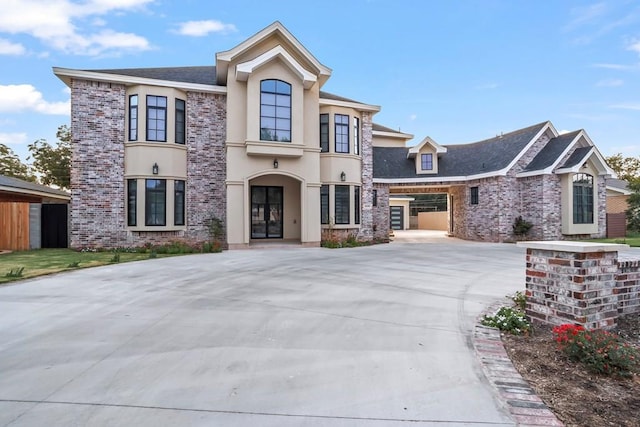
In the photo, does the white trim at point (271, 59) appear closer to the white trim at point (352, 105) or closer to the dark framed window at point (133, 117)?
the white trim at point (352, 105)

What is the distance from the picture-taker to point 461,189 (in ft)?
71.1

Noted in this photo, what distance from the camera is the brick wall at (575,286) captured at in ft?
13.4

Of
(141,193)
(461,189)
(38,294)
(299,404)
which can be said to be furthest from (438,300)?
(461,189)

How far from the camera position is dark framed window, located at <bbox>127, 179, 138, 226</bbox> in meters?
13.6

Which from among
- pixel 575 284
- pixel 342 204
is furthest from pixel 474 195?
pixel 575 284

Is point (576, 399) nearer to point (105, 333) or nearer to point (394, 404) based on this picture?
point (394, 404)

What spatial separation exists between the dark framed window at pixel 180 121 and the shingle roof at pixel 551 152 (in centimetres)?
1785

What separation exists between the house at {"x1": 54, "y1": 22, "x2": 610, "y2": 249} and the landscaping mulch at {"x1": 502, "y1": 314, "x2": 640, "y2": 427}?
11625 millimetres

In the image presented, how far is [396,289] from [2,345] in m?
5.96

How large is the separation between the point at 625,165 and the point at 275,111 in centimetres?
4257

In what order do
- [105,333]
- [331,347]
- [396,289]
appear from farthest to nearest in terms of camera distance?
1. [396,289]
2. [105,333]
3. [331,347]

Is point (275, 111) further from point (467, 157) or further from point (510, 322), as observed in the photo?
point (467, 157)

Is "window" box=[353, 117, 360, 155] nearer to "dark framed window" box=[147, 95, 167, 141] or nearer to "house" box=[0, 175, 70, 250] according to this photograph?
"dark framed window" box=[147, 95, 167, 141]

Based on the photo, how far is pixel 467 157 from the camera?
21969 millimetres
